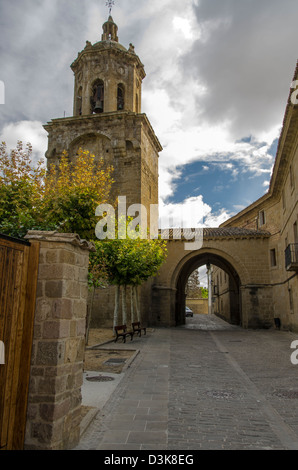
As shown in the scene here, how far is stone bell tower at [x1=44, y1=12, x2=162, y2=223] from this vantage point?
24234mm

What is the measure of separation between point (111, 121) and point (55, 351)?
22579mm

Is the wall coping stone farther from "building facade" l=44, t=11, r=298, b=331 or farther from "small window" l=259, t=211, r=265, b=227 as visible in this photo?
"small window" l=259, t=211, r=265, b=227

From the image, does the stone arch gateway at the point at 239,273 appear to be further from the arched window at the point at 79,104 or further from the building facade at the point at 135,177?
the arched window at the point at 79,104

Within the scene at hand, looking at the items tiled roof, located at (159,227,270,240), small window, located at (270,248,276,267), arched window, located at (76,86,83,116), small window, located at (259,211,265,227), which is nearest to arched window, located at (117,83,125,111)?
arched window, located at (76,86,83,116)

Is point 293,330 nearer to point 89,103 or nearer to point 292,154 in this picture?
point 292,154

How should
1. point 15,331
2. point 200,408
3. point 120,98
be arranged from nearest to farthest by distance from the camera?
1. point 15,331
2. point 200,408
3. point 120,98

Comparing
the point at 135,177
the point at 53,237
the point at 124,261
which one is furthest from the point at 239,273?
the point at 53,237

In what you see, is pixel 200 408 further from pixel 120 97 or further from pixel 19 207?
pixel 120 97

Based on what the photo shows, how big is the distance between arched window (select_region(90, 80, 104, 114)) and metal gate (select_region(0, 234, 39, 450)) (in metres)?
23.0

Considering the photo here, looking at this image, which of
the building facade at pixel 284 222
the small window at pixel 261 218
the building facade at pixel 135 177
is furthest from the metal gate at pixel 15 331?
the small window at pixel 261 218

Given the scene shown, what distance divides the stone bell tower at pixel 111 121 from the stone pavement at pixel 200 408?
1568cm

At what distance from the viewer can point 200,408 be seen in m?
5.84

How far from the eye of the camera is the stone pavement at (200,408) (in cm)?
442
